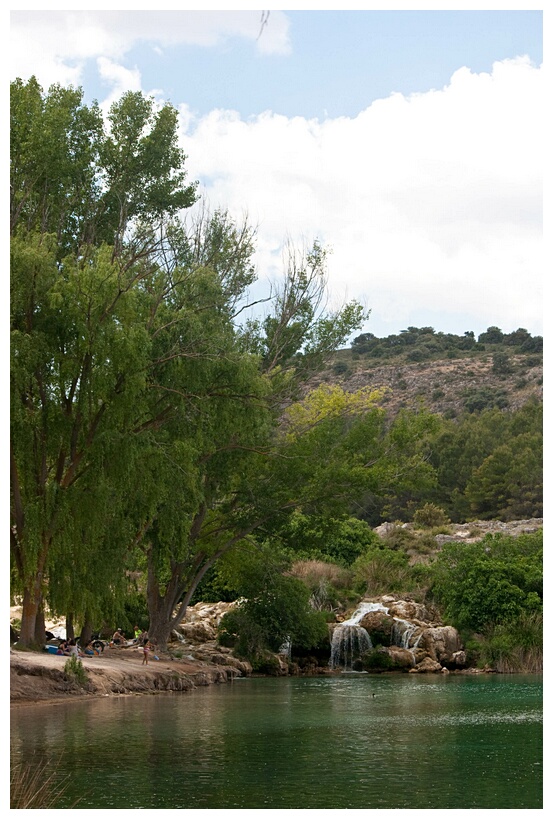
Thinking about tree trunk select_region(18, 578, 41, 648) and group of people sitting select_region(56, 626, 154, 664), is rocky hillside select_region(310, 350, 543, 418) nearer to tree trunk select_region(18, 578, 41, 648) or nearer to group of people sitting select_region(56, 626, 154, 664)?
group of people sitting select_region(56, 626, 154, 664)

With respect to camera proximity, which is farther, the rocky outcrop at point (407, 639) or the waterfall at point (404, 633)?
the waterfall at point (404, 633)

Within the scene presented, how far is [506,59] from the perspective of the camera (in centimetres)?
1185

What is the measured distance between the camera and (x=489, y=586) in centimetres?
2859

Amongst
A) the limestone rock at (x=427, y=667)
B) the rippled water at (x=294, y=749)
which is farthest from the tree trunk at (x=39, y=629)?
the limestone rock at (x=427, y=667)

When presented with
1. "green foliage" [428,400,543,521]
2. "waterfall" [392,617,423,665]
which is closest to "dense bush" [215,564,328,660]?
"waterfall" [392,617,423,665]

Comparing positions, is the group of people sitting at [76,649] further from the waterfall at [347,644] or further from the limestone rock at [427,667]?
the limestone rock at [427,667]

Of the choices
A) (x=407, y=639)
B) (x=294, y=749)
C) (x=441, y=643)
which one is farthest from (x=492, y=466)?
(x=294, y=749)

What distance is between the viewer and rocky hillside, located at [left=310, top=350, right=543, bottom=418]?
6862 cm

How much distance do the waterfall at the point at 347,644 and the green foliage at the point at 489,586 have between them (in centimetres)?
273

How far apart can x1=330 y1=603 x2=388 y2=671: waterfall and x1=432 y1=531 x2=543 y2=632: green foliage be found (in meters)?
2.73

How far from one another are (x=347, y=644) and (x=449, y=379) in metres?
47.2

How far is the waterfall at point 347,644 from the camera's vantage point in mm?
29109
